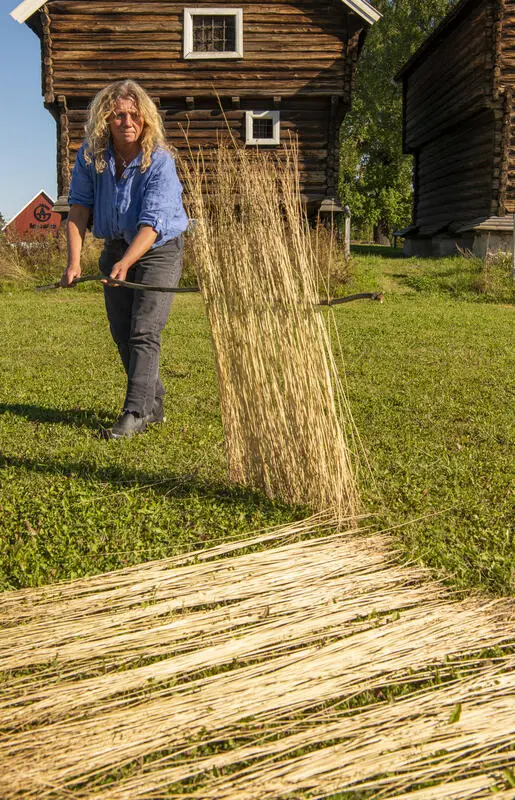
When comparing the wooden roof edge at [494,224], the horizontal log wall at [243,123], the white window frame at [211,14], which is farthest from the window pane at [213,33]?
the wooden roof edge at [494,224]

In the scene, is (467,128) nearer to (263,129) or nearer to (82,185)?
(263,129)

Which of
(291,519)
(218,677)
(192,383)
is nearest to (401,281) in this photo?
(192,383)

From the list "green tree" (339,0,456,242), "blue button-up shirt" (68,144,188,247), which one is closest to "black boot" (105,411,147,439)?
"blue button-up shirt" (68,144,188,247)

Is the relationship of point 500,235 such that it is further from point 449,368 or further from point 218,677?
point 218,677

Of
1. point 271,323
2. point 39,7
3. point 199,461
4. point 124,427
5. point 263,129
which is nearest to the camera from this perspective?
point 271,323

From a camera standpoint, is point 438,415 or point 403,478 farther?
point 438,415

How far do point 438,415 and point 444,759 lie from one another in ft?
10.9

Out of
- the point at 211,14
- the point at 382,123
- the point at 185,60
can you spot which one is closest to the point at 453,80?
the point at 211,14

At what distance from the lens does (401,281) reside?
1418 cm

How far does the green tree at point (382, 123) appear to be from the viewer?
33.3 m

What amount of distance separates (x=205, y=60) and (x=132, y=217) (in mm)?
12709

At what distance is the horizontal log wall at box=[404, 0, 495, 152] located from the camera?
15297 millimetres

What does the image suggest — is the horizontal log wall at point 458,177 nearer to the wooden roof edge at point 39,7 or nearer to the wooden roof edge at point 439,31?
the wooden roof edge at point 439,31

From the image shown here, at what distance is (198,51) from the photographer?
1540 centimetres
